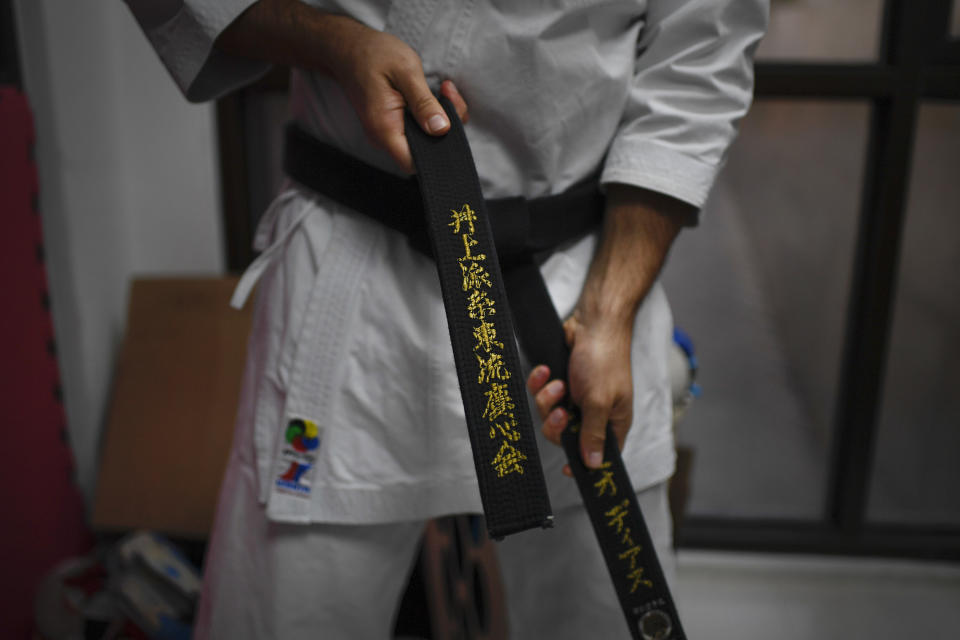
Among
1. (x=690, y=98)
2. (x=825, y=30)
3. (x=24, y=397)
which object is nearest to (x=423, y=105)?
(x=690, y=98)

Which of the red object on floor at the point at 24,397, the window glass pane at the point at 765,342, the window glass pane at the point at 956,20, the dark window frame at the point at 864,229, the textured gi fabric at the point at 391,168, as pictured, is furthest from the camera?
the window glass pane at the point at 765,342

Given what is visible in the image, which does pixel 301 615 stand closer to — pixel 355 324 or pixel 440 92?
pixel 355 324

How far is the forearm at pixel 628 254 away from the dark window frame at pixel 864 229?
898mm

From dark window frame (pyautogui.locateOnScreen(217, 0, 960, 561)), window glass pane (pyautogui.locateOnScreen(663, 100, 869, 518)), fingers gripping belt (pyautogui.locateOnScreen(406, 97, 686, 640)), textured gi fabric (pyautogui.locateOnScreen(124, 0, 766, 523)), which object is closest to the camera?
fingers gripping belt (pyautogui.locateOnScreen(406, 97, 686, 640))

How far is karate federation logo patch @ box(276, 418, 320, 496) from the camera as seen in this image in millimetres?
612

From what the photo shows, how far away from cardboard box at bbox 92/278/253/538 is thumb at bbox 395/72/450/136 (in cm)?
101

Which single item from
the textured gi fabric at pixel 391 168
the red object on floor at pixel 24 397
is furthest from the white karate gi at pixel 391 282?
the red object on floor at pixel 24 397

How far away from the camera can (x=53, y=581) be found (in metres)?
1.28

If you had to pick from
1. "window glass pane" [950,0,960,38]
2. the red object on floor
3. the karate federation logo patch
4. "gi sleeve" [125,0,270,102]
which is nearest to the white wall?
the red object on floor

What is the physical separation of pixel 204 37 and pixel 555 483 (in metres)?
0.51

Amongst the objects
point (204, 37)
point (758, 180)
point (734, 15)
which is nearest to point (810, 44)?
point (758, 180)

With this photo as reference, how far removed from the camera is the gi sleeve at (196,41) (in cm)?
57

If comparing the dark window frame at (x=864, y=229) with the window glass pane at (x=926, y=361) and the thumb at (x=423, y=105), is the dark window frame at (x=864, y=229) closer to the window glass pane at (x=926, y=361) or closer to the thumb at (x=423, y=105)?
the window glass pane at (x=926, y=361)

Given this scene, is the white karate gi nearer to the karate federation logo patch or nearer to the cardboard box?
the karate federation logo patch
